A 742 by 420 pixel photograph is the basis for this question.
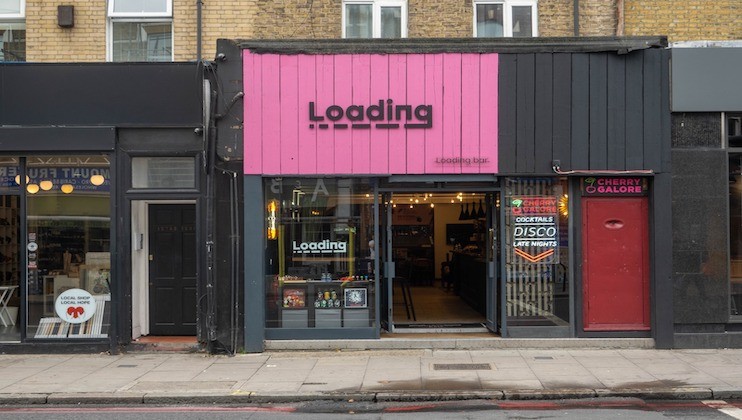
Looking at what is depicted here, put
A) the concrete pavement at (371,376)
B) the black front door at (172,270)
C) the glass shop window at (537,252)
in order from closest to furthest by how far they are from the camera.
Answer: the concrete pavement at (371,376), the glass shop window at (537,252), the black front door at (172,270)

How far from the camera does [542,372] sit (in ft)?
30.5

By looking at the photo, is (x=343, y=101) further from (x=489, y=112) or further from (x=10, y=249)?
(x=10, y=249)

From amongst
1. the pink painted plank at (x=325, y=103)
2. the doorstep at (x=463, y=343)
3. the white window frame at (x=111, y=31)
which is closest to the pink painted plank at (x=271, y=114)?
the pink painted plank at (x=325, y=103)

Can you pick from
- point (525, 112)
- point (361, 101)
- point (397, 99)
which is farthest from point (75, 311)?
point (525, 112)

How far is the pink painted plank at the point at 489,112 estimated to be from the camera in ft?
36.0

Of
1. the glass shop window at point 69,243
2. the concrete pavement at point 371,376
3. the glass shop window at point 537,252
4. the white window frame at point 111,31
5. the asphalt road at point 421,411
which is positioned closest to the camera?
the asphalt road at point 421,411

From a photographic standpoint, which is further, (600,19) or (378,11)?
(378,11)

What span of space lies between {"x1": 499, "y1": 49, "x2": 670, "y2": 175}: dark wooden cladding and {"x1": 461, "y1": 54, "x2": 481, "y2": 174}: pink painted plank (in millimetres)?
411

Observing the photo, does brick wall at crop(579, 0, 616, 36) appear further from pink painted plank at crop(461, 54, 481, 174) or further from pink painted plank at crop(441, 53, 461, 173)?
pink painted plank at crop(441, 53, 461, 173)

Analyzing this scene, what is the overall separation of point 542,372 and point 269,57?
258 inches

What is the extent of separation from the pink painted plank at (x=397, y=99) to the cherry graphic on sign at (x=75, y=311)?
5757 millimetres

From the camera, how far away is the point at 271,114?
36.2 ft

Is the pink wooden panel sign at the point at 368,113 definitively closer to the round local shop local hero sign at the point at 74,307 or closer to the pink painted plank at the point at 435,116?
the pink painted plank at the point at 435,116

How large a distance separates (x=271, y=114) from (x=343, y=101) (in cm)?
121
